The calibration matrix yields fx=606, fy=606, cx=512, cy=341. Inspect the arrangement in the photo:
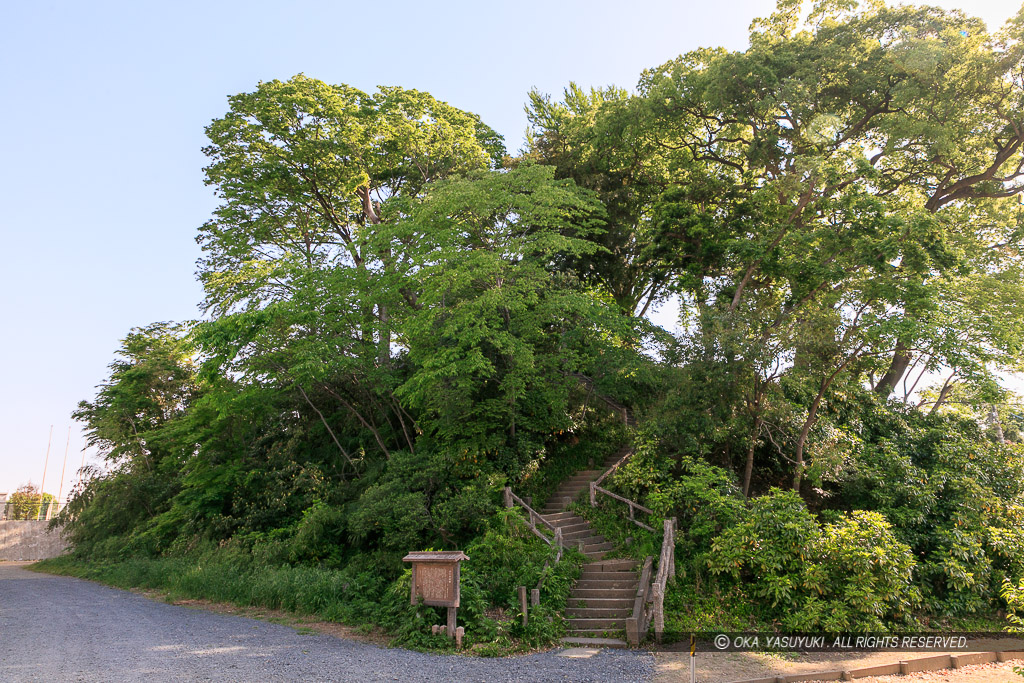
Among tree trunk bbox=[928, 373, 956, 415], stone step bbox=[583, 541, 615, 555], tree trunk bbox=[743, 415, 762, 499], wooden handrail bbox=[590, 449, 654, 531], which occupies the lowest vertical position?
stone step bbox=[583, 541, 615, 555]

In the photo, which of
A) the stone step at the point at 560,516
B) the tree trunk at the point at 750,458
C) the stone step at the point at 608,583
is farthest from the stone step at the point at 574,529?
the tree trunk at the point at 750,458

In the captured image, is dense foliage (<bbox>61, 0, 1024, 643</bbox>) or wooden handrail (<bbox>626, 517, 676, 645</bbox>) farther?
dense foliage (<bbox>61, 0, 1024, 643</bbox>)

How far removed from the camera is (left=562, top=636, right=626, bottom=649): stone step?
32.9 ft

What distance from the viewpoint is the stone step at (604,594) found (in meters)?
11.5

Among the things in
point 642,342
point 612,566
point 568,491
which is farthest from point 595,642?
point 642,342

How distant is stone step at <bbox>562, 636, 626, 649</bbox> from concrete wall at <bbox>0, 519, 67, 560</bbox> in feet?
104

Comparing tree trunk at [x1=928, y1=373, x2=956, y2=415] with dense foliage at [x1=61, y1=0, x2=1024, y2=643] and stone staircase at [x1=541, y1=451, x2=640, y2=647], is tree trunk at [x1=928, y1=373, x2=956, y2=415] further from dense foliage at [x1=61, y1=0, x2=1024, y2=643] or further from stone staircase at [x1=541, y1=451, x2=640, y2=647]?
stone staircase at [x1=541, y1=451, x2=640, y2=647]

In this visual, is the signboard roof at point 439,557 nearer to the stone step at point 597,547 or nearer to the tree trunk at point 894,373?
the stone step at point 597,547

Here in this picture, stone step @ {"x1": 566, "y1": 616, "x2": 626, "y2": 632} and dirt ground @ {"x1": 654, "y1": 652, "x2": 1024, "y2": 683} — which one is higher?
stone step @ {"x1": 566, "y1": 616, "x2": 626, "y2": 632}

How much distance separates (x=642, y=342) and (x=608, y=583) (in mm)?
7215

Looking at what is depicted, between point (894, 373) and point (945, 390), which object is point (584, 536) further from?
point (945, 390)

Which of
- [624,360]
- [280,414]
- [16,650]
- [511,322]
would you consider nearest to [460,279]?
[511,322]

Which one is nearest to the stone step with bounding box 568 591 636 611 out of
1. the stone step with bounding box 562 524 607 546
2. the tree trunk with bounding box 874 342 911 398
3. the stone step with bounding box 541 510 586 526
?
the stone step with bounding box 562 524 607 546

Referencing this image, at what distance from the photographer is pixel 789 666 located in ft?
28.8
